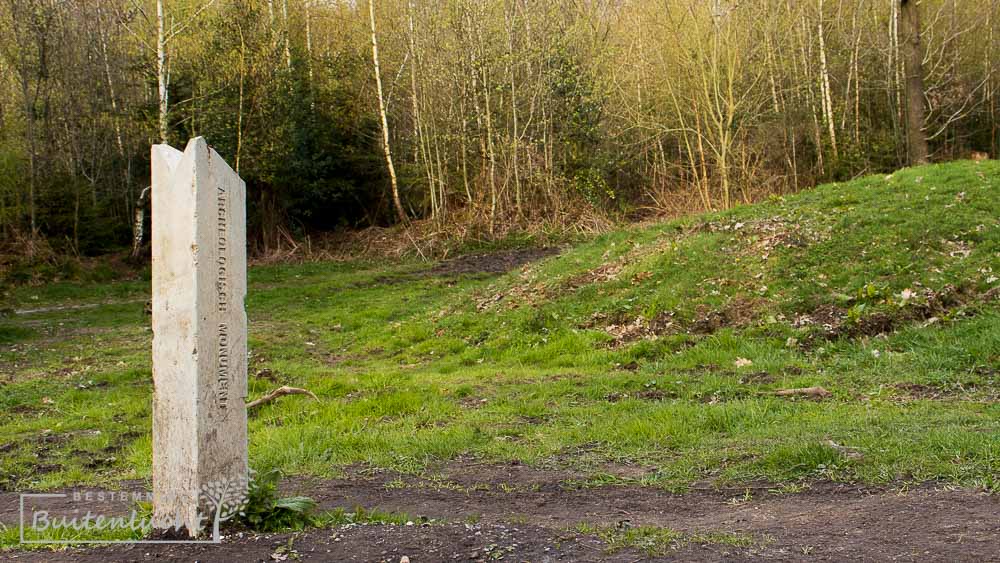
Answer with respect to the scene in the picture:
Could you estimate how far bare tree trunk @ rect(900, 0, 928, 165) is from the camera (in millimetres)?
19906

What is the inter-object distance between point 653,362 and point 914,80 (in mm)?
13813

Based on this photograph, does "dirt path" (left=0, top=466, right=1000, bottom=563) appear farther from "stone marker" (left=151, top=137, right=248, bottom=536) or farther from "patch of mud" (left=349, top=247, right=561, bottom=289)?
"patch of mud" (left=349, top=247, right=561, bottom=289)

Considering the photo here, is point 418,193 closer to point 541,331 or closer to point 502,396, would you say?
point 541,331

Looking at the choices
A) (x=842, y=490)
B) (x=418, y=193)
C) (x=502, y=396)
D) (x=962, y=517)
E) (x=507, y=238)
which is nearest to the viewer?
(x=962, y=517)

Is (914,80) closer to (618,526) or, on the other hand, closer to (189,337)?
(618,526)

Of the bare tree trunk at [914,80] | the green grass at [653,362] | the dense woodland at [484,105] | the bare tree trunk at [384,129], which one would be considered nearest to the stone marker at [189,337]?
the green grass at [653,362]

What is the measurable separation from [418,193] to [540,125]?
5.65m

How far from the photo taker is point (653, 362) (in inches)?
418

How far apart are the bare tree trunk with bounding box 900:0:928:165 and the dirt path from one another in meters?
17.9

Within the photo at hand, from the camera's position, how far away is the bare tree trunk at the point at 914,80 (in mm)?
19906

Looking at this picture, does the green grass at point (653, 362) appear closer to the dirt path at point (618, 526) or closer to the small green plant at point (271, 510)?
the dirt path at point (618, 526)

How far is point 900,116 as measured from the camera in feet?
88.2

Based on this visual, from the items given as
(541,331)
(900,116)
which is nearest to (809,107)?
(900,116)

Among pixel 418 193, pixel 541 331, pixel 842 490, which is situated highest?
Answer: pixel 418 193
